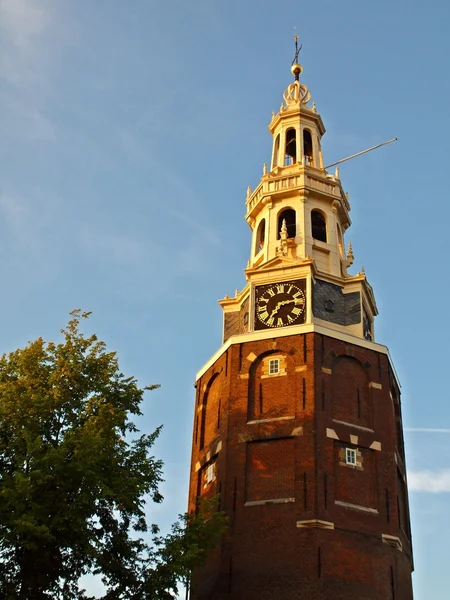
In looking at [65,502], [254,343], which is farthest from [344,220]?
[65,502]

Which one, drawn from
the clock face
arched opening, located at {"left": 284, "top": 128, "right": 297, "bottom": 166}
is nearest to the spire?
arched opening, located at {"left": 284, "top": 128, "right": 297, "bottom": 166}

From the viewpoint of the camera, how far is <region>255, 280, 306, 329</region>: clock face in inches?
1324

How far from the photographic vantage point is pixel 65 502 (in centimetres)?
2186

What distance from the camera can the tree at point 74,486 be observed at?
21250 millimetres

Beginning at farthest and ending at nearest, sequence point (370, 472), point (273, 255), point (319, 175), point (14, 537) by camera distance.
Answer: point (319, 175) → point (273, 255) → point (370, 472) → point (14, 537)

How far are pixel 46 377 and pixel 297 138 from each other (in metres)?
22.7

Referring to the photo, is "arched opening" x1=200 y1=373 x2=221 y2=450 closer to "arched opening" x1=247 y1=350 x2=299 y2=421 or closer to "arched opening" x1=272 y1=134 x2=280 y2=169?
"arched opening" x1=247 y1=350 x2=299 y2=421

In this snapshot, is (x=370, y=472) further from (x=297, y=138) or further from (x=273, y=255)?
(x=297, y=138)

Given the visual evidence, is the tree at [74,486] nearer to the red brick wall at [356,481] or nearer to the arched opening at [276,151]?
the red brick wall at [356,481]

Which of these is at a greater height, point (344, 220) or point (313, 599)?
point (344, 220)

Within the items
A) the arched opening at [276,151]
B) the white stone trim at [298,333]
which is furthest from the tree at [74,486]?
the arched opening at [276,151]

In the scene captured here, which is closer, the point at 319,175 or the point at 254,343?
the point at 254,343

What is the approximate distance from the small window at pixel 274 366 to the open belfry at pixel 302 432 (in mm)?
49

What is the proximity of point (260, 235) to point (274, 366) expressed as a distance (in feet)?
31.6
